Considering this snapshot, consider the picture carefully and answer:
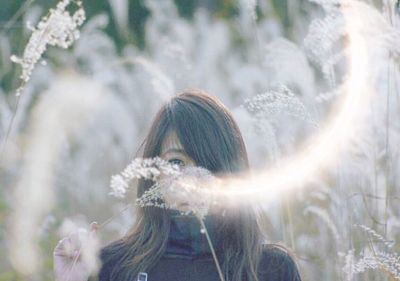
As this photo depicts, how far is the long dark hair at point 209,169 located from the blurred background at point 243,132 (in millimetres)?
117

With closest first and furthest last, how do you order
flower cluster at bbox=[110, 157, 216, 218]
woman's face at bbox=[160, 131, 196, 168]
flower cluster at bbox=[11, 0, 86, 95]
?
flower cluster at bbox=[110, 157, 216, 218], flower cluster at bbox=[11, 0, 86, 95], woman's face at bbox=[160, 131, 196, 168]

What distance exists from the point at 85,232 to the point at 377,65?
1527 mm

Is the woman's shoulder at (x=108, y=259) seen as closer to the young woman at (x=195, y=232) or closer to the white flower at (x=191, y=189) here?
the young woman at (x=195, y=232)

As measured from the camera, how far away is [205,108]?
125 inches

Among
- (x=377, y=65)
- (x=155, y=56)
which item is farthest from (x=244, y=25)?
(x=377, y=65)

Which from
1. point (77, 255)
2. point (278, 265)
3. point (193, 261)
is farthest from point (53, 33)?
point (278, 265)

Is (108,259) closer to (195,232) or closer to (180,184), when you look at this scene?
(195,232)

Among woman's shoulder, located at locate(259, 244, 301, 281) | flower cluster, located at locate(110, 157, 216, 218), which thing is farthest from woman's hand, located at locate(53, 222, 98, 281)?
woman's shoulder, located at locate(259, 244, 301, 281)

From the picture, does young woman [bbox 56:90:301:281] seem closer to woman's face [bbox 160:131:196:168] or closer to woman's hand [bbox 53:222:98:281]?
woman's face [bbox 160:131:196:168]

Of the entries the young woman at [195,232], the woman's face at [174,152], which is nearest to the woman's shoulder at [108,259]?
the young woman at [195,232]

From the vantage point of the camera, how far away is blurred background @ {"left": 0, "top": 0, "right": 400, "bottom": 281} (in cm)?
338

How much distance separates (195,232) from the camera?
302cm

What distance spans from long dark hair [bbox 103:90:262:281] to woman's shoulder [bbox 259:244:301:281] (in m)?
0.03

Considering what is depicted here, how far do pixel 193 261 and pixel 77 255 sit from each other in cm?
56
